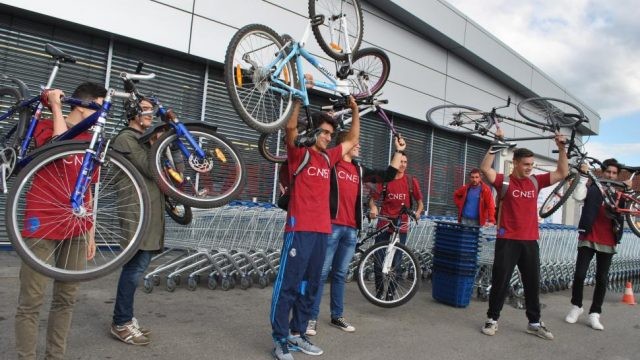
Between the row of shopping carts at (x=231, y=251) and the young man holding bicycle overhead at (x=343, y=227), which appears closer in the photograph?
the young man holding bicycle overhead at (x=343, y=227)

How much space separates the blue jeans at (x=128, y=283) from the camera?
389cm

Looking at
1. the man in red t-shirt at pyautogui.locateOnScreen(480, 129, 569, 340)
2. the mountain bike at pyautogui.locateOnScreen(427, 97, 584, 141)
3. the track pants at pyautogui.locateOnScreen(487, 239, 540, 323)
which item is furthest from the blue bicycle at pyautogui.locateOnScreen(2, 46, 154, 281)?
the mountain bike at pyautogui.locateOnScreen(427, 97, 584, 141)

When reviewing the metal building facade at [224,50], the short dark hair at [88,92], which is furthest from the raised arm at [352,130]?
the metal building facade at [224,50]

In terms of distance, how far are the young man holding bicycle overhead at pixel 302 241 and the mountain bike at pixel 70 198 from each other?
124 centimetres

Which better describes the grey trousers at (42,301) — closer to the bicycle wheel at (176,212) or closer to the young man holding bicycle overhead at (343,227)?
the bicycle wheel at (176,212)

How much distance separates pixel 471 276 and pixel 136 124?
482 cm

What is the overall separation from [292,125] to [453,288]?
3.89 metres

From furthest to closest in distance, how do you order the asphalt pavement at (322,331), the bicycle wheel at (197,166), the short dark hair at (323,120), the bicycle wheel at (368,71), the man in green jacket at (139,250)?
the bicycle wheel at (368,71) < the short dark hair at (323,120) < the asphalt pavement at (322,331) < the man in green jacket at (139,250) < the bicycle wheel at (197,166)

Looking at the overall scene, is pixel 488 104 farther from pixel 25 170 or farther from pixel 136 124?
pixel 25 170

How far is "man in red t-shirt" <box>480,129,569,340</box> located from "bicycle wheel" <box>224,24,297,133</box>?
8.55 ft

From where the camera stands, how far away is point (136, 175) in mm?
2936

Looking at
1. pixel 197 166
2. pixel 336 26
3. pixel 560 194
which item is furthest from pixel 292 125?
pixel 560 194

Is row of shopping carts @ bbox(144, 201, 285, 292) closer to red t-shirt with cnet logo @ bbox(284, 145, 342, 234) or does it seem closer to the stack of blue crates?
the stack of blue crates

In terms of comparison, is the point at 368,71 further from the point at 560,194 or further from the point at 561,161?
the point at 560,194
